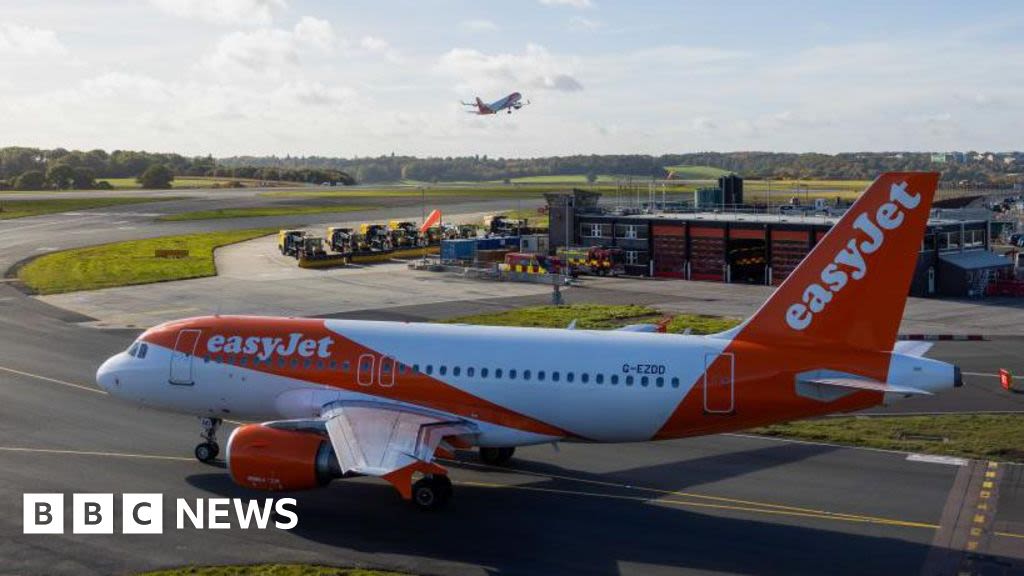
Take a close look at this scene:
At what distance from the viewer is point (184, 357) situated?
3603 centimetres

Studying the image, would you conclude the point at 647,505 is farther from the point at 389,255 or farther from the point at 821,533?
the point at 389,255

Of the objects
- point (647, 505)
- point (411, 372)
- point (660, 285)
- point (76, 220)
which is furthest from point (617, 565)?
point (76, 220)

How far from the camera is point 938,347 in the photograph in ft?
200

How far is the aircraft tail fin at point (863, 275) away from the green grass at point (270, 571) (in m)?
13.6

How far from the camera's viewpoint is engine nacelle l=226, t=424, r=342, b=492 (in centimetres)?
3050

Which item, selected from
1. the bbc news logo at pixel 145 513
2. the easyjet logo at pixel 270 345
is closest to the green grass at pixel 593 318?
the easyjet logo at pixel 270 345

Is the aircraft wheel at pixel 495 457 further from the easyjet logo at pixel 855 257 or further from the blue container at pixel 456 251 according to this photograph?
the blue container at pixel 456 251

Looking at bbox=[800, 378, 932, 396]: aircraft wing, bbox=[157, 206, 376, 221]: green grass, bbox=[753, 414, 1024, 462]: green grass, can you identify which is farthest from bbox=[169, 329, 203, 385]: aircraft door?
bbox=[157, 206, 376, 221]: green grass

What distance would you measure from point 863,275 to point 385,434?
14140 mm

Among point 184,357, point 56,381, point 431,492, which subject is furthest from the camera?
point 56,381

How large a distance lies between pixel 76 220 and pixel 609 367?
135427mm

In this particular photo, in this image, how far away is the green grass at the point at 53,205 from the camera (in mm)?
164750

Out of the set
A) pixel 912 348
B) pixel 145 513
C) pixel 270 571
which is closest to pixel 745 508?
pixel 912 348

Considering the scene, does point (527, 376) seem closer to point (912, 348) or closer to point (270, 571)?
point (270, 571)
